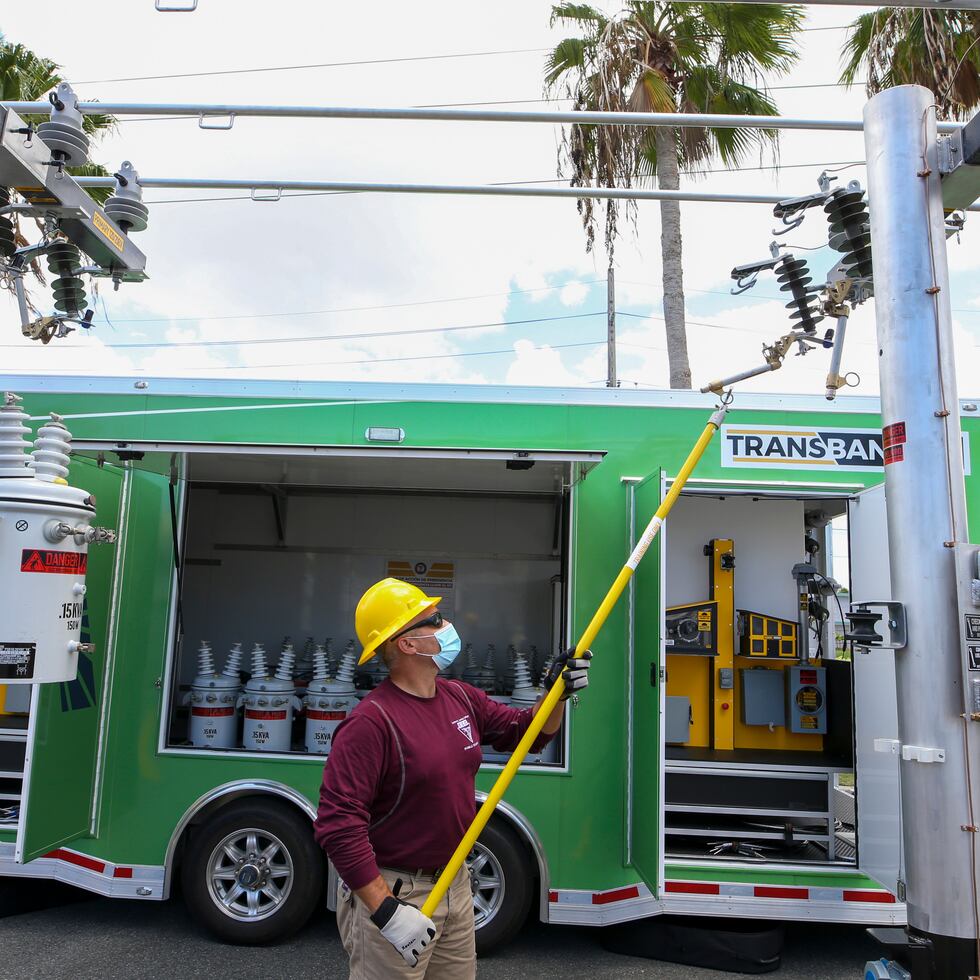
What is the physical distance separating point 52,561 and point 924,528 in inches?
119

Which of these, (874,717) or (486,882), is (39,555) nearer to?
(486,882)

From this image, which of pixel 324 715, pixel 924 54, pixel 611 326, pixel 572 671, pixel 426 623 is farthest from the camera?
pixel 611 326

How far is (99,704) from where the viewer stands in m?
4.77

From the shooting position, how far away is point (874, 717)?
13.9 ft

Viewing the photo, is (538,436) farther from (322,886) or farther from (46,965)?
(46,965)

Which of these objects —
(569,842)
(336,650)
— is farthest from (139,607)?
(569,842)

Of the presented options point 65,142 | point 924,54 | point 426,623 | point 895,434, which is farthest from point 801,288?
point 924,54

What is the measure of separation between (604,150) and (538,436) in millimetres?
6998

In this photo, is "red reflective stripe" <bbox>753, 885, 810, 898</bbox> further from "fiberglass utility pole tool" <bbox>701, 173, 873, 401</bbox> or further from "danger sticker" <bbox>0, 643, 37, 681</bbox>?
"danger sticker" <bbox>0, 643, 37, 681</bbox>

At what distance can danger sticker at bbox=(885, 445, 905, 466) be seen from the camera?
2.31m

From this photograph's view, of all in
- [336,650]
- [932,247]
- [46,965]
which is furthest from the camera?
[336,650]

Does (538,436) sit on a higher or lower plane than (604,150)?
lower

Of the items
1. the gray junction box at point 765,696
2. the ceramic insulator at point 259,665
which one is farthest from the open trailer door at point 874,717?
the ceramic insulator at point 259,665

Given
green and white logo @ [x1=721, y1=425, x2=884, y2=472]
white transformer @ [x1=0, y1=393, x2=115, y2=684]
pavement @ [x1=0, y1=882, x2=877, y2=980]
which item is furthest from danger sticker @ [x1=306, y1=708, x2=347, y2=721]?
green and white logo @ [x1=721, y1=425, x2=884, y2=472]
